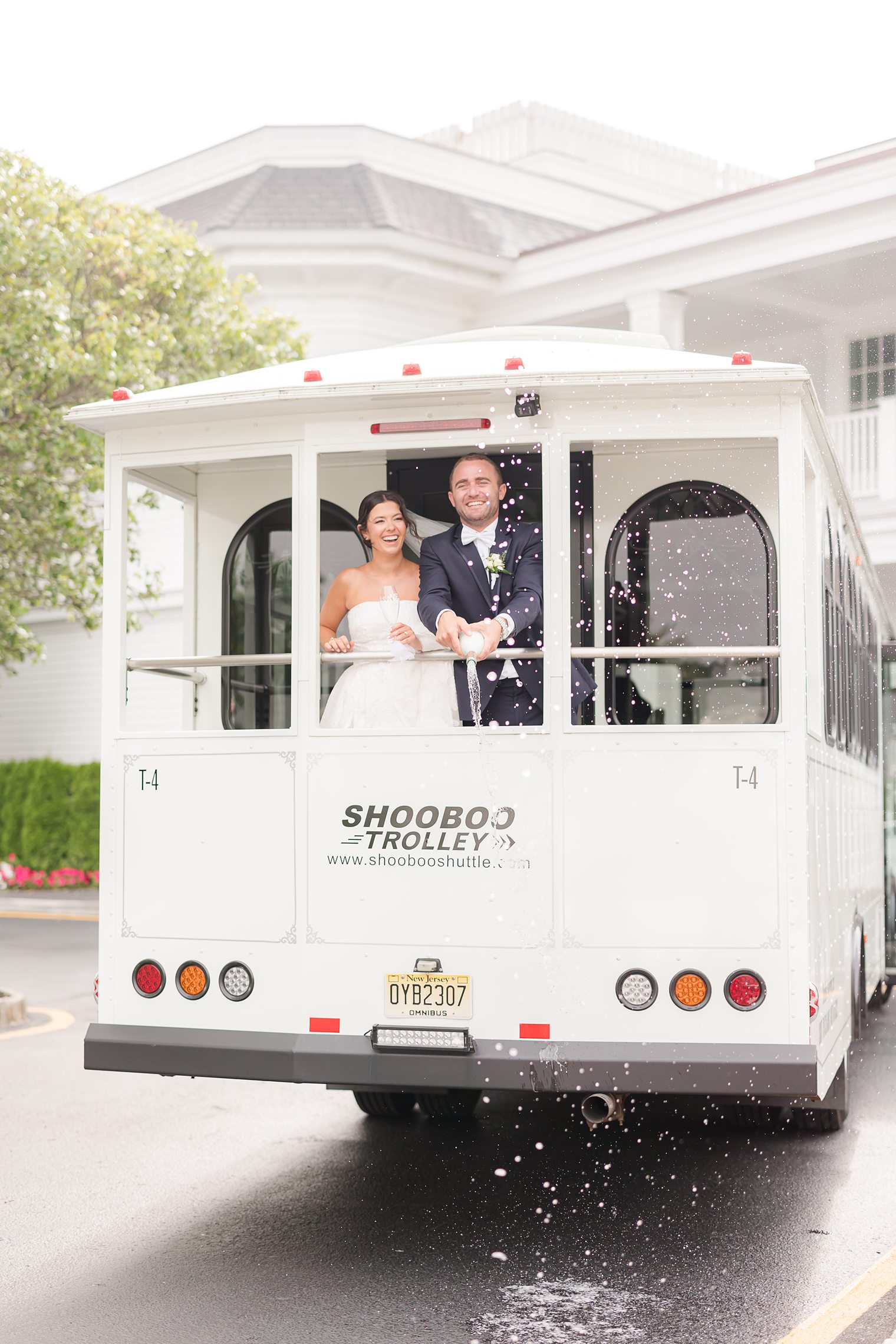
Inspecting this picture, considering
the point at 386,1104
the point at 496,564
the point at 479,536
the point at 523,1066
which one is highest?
the point at 479,536

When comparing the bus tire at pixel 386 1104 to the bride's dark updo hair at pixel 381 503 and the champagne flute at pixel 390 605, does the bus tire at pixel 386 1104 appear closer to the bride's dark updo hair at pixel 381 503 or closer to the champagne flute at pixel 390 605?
the champagne flute at pixel 390 605

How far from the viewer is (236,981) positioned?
18.3 feet

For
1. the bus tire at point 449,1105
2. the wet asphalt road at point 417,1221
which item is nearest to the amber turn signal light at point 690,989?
the wet asphalt road at point 417,1221

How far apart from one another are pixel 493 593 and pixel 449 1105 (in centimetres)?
311

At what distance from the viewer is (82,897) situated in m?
20.8

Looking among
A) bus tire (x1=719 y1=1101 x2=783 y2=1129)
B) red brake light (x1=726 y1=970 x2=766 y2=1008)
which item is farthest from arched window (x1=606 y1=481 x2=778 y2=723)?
bus tire (x1=719 y1=1101 x2=783 y2=1129)

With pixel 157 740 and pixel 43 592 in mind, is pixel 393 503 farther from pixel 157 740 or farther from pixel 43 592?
pixel 43 592

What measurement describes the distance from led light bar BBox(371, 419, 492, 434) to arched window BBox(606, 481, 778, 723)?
74 centimetres

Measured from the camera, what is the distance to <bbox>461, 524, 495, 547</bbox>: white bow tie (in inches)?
230

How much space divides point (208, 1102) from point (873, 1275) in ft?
13.5

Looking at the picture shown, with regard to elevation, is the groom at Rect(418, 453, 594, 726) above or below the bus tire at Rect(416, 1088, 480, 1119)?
above

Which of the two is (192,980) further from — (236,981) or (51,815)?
(51,815)

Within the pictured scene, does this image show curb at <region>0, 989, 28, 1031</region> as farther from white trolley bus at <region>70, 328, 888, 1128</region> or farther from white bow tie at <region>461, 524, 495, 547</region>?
white bow tie at <region>461, 524, 495, 547</region>

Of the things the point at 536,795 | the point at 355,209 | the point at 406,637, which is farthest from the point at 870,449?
the point at 536,795
